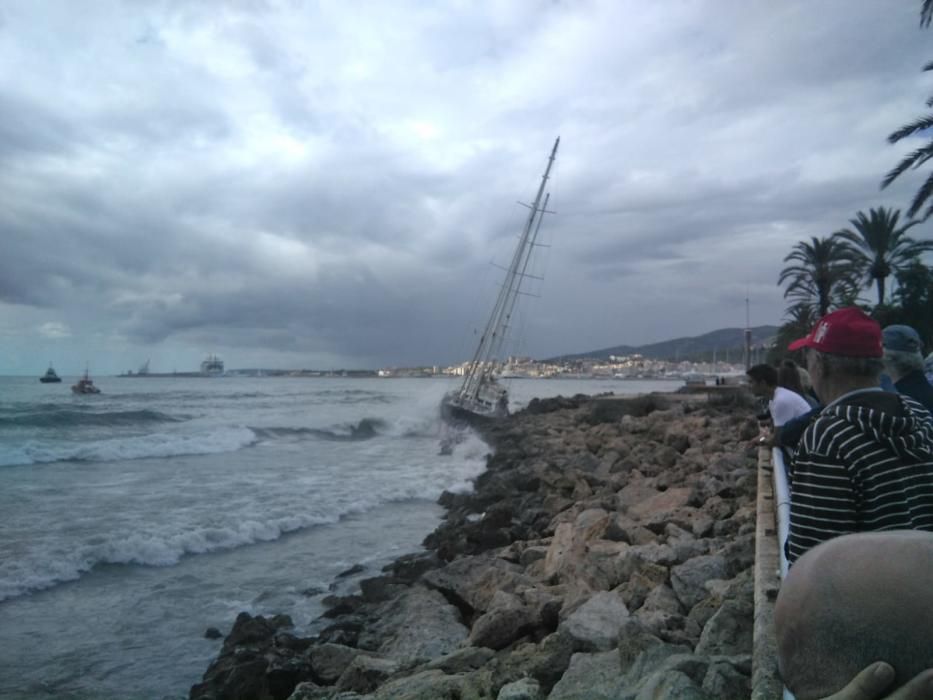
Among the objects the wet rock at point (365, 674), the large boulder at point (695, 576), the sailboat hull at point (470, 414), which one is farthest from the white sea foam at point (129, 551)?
the sailboat hull at point (470, 414)

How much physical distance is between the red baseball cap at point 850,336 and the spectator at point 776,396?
8.52 ft

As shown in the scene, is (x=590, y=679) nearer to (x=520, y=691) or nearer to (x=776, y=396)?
(x=520, y=691)

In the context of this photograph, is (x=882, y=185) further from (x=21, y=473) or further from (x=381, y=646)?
(x=21, y=473)

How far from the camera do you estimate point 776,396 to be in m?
4.95

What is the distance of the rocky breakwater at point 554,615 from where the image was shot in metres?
3.84

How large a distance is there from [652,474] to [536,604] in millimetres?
6908

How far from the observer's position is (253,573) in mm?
9070

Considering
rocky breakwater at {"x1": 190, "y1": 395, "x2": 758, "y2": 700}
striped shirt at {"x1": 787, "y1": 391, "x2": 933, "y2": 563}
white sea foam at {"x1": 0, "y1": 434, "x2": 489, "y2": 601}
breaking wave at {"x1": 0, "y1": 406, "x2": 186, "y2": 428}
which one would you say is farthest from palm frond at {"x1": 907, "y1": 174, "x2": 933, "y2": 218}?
breaking wave at {"x1": 0, "y1": 406, "x2": 186, "y2": 428}

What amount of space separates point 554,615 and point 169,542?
6.86 meters

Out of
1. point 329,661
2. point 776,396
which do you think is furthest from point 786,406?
point 329,661

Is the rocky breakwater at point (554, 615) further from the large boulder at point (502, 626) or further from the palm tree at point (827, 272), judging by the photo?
the palm tree at point (827, 272)

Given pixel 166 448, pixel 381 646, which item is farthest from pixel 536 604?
pixel 166 448

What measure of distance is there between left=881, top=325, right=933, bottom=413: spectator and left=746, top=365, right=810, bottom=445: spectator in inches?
49.7

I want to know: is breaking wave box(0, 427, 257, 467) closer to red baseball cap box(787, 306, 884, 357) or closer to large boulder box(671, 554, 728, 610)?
large boulder box(671, 554, 728, 610)
